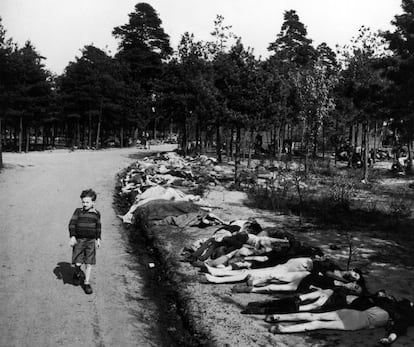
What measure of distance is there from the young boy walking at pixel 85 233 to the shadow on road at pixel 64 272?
49 cm

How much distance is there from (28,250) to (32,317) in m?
3.30

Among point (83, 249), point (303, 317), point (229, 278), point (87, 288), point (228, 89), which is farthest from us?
point (228, 89)

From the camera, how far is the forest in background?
19.0 meters

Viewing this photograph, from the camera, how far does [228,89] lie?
19328 mm

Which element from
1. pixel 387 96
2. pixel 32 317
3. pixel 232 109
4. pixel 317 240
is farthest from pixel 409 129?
pixel 32 317

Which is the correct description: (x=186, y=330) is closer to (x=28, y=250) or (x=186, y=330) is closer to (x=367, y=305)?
(x=367, y=305)

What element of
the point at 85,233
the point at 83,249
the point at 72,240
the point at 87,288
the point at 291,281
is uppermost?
the point at 85,233

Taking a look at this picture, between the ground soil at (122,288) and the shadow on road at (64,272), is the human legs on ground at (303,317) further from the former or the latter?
the shadow on road at (64,272)

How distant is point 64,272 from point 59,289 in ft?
2.84

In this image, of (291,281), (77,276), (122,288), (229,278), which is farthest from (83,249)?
(291,281)

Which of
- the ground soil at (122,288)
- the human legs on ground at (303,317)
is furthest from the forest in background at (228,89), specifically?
the human legs on ground at (303,317)

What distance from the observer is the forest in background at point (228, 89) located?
19016 mm

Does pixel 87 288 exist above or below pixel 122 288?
above

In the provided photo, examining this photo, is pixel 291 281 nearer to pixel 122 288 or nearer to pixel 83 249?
pixel 122 288
